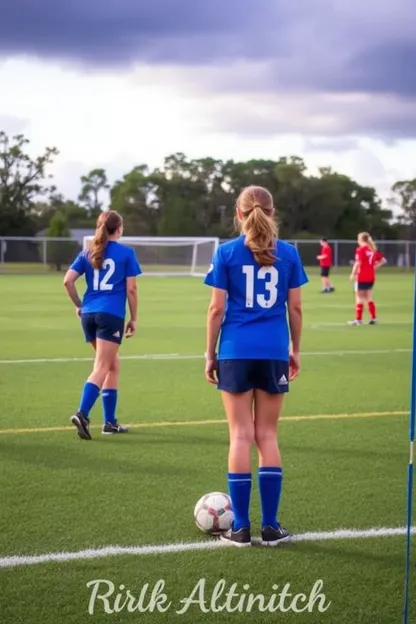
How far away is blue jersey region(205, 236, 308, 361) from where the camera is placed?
5398 mm

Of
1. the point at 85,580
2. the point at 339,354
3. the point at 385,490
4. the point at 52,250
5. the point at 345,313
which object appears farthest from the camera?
the point at 52,250

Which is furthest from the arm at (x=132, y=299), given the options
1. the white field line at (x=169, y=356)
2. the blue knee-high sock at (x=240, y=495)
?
the white field line at (x=169, y=356)

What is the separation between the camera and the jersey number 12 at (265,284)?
17.8 ft

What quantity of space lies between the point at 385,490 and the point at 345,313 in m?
16.9

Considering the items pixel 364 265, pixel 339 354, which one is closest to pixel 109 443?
pixel 339 354

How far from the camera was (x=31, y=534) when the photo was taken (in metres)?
5.42

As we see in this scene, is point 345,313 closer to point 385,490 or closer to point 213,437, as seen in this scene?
point 213,437

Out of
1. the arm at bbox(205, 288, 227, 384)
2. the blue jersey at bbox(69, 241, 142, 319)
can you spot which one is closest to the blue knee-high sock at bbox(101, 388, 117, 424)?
the blue jersey at bbox(69, 241, 142, 319)

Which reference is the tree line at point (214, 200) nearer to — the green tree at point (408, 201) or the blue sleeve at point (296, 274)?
the green tree at point (408, 201)

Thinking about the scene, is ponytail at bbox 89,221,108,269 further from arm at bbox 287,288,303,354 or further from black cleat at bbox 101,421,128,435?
arm at bbox 287,288,303,354

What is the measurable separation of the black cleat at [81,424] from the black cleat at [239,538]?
288 cm

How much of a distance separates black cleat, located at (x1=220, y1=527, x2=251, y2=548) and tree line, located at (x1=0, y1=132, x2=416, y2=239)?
69.8 m

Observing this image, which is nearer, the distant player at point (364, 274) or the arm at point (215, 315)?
the arm at point (215, 315)

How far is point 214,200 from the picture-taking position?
265ft
